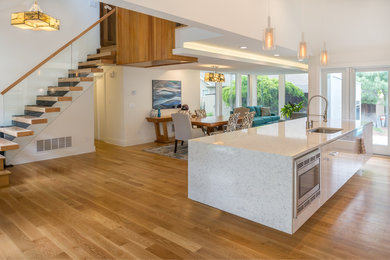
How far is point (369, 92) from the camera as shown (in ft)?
20.6

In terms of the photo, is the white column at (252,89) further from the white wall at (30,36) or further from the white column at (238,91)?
the white wall at (30,36)

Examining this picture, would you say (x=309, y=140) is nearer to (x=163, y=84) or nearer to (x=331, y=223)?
(x=331, y=223)

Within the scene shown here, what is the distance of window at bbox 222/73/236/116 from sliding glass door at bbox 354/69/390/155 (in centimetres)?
596

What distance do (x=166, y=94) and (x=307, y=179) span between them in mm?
6564

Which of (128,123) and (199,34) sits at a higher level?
(199,34)

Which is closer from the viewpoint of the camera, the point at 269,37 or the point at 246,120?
the point at 269,37

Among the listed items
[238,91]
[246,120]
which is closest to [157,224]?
[246,120]

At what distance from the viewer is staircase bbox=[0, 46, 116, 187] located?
4.83 metres

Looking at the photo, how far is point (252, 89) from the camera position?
43.6ft

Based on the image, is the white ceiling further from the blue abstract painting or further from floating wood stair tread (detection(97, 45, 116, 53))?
the blue abstract painting

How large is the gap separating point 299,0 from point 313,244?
4.64 meters

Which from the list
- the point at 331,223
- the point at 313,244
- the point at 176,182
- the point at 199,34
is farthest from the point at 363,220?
the point at 199,34

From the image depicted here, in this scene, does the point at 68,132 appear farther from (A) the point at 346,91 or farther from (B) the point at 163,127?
(A) the point at 346,91

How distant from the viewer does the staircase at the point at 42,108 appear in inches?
190
